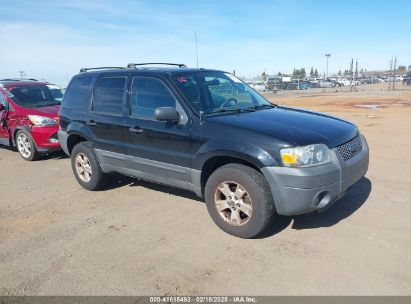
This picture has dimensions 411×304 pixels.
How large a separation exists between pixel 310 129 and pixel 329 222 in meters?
1.15

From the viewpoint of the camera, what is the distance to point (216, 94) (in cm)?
504

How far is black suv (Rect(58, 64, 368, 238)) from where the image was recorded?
3867mm

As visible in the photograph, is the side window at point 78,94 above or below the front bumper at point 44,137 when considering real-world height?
above

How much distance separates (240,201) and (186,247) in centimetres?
75

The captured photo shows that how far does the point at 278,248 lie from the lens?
12.9ft

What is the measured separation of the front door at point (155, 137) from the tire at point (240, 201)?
18.8 inches

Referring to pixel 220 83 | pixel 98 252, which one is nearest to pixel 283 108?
pixel 220 83

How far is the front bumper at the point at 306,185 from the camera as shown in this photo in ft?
12.4

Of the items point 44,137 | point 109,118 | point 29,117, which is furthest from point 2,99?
point 109,118

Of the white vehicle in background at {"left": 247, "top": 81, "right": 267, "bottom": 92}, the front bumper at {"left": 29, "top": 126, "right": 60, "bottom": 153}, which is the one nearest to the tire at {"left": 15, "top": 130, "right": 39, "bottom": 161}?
the front bumper at {"left": 29, "top": 126, "right": 60, "bottom": 153}

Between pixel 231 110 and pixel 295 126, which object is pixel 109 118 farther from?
pixel 295 126

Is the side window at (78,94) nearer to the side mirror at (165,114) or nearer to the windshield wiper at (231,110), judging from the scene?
the side mirror at (165,114)

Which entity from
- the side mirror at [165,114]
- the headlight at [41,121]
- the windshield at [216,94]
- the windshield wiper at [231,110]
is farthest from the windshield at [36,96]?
the windshield wiper at [231,110]

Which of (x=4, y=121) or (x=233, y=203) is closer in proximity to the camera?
(x=233, y=203)
